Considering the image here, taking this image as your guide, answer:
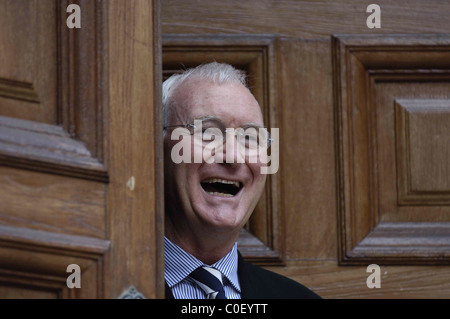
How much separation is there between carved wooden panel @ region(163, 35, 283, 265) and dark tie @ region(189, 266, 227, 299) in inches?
8.7

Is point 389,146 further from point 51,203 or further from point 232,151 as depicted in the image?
point 51,203

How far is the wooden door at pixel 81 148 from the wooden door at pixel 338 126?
60 centimetres

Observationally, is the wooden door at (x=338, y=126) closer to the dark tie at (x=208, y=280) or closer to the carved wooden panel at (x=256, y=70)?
the carved wooden panel at (x=256, y=70)

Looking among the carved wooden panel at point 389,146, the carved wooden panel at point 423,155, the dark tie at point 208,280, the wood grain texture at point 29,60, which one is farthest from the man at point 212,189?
the wood grain texture at point 29,60

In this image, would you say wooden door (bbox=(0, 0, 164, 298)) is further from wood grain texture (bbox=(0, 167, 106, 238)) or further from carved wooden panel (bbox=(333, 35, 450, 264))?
carved wooden panel (bbox=(333, 35, 450, 264))

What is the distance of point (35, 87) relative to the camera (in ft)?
4.88

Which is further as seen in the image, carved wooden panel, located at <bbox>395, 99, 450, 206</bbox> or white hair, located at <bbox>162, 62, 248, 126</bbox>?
carved wooden panel, located at <bbox>395, 99, 450, 206</bbox>

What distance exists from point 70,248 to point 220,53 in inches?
33.8

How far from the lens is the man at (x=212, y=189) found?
74.6 inches

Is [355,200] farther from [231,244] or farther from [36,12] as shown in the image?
[36,12]

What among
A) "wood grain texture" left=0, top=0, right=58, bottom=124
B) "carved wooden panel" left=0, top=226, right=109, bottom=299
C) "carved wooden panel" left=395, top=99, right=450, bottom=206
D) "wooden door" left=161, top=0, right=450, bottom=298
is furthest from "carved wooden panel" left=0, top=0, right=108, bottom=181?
"carved wooden panel" left=395, top=99, right=450, bottom=206

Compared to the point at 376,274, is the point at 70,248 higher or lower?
higher

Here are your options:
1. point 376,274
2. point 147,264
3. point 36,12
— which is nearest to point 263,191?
point 376,274

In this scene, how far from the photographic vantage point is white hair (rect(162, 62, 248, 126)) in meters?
2.00
